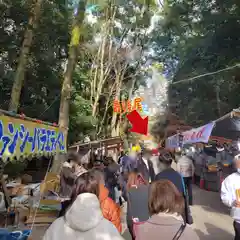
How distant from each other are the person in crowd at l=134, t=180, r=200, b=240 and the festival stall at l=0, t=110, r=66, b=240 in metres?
2.14

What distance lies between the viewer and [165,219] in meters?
2.33

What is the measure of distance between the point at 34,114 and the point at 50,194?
6.37 metres

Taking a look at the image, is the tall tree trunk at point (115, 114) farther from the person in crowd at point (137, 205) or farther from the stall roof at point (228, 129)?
the person in crowd at point (137, 205)

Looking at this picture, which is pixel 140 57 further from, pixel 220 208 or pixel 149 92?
pixel 220 208

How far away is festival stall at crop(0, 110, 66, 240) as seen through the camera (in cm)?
401

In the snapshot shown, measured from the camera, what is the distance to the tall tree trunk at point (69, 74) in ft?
32.8

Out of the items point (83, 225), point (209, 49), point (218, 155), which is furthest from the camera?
point (209, 49)

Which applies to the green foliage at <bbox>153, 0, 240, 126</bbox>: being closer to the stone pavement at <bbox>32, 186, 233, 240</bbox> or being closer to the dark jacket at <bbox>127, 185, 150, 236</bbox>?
the stone pavement at <bbox>32, 186, 233, 240</bbox>

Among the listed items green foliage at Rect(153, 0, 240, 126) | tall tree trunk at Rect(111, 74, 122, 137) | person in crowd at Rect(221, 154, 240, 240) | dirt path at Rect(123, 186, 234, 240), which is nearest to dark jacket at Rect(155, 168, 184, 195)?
person in crowd at Rect(221, 154, 240, 240)

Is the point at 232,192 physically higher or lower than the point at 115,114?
lower

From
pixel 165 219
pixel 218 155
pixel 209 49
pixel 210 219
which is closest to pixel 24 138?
pixel 165 219

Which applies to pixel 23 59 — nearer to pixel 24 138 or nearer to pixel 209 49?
pixel 24 138

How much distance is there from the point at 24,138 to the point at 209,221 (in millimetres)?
5205

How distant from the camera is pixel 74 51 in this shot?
10.6 metres
